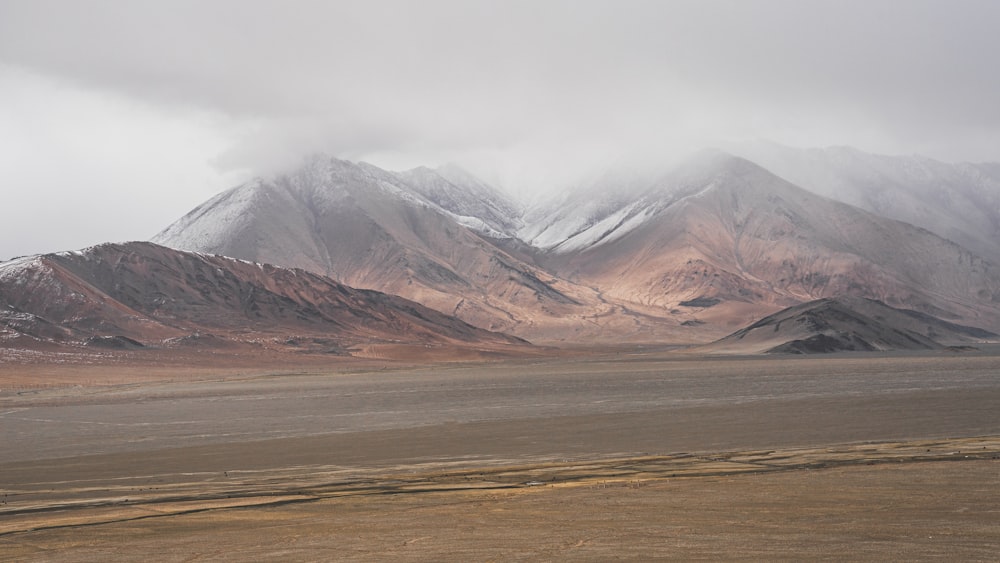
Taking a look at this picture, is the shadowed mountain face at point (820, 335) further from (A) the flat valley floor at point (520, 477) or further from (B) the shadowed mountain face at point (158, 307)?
(A) the flat valley floor at point (520, 477)

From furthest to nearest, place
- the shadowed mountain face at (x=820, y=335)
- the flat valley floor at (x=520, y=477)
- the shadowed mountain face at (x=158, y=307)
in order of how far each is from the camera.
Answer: the shadowed mountain face at (x=820, y=335), the shadowed mountain face at (x=158, y=307), the flat valley floor at (x=520, y=477)

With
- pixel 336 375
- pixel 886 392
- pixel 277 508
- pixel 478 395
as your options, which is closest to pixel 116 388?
pixel 336 375

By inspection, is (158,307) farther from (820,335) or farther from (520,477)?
(520,477)

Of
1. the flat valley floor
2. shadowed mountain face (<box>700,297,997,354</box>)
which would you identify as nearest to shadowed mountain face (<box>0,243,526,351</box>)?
shadowed mountain face (<box>700,297,997,354</box>)

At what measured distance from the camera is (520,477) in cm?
2620

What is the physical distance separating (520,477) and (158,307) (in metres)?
161

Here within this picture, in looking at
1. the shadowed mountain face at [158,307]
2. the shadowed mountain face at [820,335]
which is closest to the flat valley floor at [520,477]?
the shadowed mountain face at [158,307]

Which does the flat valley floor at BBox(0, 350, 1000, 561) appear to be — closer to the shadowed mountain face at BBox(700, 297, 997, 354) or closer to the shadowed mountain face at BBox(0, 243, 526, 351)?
the shadowed mountain face at BBox(0, 243, 526, 351)

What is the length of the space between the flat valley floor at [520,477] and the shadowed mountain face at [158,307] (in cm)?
9002

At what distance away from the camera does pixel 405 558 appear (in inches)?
603

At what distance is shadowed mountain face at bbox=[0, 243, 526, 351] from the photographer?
150750mm

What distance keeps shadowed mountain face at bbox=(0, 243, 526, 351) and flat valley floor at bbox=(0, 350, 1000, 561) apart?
90021 mm

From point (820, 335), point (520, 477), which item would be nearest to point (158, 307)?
point (820, 335)

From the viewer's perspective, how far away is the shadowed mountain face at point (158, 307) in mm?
150750
